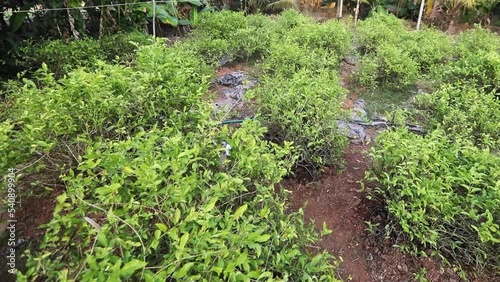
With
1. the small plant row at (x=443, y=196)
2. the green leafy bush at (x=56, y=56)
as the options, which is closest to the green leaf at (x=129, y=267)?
the small plant row at (x=443, y=196)

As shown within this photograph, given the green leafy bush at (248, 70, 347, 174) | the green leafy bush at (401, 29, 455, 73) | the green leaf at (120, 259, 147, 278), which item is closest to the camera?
the green leaf at (120, 259, 147, 278)

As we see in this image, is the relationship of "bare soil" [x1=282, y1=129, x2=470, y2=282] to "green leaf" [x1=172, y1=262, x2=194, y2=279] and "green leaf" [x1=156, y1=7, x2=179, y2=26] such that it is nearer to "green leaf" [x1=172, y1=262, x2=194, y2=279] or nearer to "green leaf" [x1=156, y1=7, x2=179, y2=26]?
"green leaf" [x1=172, y1=262, x2=194, y2=279]

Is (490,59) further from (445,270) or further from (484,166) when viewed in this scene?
(445,270)

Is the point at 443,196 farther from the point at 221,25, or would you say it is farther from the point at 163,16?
the point at 163,16

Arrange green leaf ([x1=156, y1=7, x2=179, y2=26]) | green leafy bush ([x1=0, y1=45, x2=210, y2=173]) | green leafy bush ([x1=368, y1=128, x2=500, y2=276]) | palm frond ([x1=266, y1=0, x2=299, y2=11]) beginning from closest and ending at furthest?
green leafy bush ([x1=0, y1=45, x2=210, y2=173])
green leafy bush ([x1=368, y1=128, x2=500, y2=276])
green leaf ([x1=156, y1=7, x2=179, y2=26])
palm frond ([x1=266, y1=0, x2=299, y2=11])

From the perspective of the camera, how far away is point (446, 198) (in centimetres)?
218

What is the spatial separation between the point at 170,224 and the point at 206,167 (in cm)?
55

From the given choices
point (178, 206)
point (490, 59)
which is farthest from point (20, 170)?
point (490, 59)

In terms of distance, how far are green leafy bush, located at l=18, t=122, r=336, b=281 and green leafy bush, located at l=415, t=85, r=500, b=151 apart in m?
2.06

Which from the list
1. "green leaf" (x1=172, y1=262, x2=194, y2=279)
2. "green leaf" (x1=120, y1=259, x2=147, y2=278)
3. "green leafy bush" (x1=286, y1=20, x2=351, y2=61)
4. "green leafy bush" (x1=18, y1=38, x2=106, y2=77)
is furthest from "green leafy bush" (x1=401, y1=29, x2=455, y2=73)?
"green leaf" (x1=120, y1=259, x2=147, y2=278)

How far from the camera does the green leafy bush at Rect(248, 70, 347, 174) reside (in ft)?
9.50

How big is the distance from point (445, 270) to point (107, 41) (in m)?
4.70

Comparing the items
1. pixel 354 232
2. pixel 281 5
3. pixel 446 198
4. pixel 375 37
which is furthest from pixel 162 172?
pixel 281 5

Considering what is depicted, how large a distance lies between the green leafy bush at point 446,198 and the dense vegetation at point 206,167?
0.01 m
